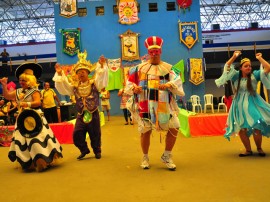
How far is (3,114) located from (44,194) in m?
6.67

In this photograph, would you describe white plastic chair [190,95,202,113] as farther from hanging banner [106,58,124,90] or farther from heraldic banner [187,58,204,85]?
hanging banner [106,58,124,90]

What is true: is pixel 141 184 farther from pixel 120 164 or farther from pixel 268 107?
pixel 268 107

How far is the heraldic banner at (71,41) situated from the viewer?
1260 cm

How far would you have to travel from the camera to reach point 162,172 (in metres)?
3.32

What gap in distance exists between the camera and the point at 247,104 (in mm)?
3912

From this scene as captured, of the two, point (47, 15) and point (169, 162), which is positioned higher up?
point (47, 15)

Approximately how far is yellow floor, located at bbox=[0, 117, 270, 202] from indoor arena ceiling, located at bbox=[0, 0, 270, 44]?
55.2ft

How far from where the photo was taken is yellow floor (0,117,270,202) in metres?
2.54

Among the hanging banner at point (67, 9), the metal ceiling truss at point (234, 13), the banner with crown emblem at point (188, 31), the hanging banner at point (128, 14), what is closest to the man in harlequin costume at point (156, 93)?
the banner with crown emblem at point (188, 31)

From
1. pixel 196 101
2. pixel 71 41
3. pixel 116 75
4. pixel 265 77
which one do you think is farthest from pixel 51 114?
pixel 196 101

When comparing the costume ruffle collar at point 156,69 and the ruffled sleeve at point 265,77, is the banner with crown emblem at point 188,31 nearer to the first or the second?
the ruffled sleeve at point 265,77

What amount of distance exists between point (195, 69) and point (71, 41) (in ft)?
16.2

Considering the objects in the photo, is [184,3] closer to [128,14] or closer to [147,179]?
[128,14]

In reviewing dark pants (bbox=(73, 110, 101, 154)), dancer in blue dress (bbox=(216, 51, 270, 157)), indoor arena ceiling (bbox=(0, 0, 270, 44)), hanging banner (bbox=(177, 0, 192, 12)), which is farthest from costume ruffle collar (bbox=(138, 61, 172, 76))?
indoor arena ceiling (bbox=(0, 0, 270, 44))
